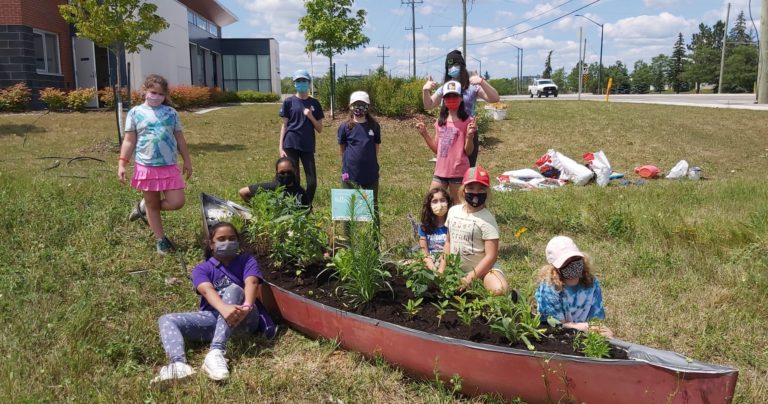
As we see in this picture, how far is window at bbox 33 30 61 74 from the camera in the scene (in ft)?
64.8

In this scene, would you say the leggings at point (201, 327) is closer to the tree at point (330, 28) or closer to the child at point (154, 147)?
the child at point (154, 147)

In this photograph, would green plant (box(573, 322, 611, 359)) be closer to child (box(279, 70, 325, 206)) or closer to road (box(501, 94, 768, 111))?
child (box(279, 70, 325, 206))

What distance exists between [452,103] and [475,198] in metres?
1.45

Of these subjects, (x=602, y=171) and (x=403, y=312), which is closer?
(x=403, y=312)

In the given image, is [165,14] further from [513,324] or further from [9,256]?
[513,324]

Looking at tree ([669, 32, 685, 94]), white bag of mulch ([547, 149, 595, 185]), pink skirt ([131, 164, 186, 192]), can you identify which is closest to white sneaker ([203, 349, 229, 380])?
pink skirt ([131, 164, 186, 192])

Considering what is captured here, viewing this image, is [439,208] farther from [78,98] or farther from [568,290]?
[78,98]

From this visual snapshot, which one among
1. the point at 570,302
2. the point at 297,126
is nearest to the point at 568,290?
the point at 570,302

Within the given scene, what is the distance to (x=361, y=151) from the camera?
5.23 meters

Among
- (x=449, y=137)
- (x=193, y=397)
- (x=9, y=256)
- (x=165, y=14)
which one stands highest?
(x=165, y=14)

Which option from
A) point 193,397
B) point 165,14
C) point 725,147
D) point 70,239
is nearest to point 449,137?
point 193,397

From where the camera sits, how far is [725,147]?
14.5 m

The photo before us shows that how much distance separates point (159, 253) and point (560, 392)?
3.82 m

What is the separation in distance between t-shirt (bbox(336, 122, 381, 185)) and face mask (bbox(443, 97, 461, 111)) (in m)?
0.67
